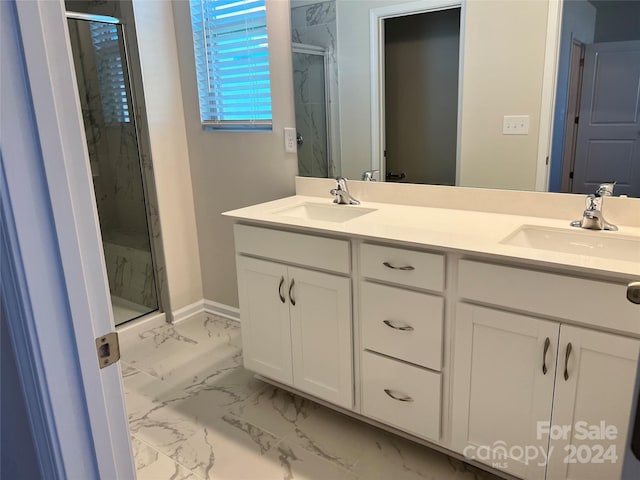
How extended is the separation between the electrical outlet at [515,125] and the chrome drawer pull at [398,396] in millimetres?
1099

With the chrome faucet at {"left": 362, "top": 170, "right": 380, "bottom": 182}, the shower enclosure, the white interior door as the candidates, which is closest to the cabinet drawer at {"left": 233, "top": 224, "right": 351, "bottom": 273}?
the chrome faucet at {"left": 362, "top": 170, "right": 380, "bottom": 182}

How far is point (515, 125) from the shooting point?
1927 mm

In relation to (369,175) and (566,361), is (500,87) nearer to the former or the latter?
(369,175)

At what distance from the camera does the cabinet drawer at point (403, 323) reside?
168 cm

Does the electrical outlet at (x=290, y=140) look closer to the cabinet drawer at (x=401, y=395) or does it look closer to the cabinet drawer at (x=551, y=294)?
the cabinet drawer at (x=401, y=395)

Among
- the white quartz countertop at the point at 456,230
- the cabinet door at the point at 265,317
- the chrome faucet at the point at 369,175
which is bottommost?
the cabinet door at the point at 265,317

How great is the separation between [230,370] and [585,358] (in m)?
1.72

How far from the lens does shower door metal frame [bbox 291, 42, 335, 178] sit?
2412 mm

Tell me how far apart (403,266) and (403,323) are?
21 cm

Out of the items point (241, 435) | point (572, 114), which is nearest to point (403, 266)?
point (572, 114)

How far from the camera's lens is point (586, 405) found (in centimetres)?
145

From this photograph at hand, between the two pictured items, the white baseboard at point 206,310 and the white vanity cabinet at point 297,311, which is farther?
the white baseboard at point 206,310

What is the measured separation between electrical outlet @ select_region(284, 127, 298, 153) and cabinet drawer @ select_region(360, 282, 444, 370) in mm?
1059

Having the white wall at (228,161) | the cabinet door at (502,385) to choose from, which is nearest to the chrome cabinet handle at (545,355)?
the cabinet door at (502,385)
